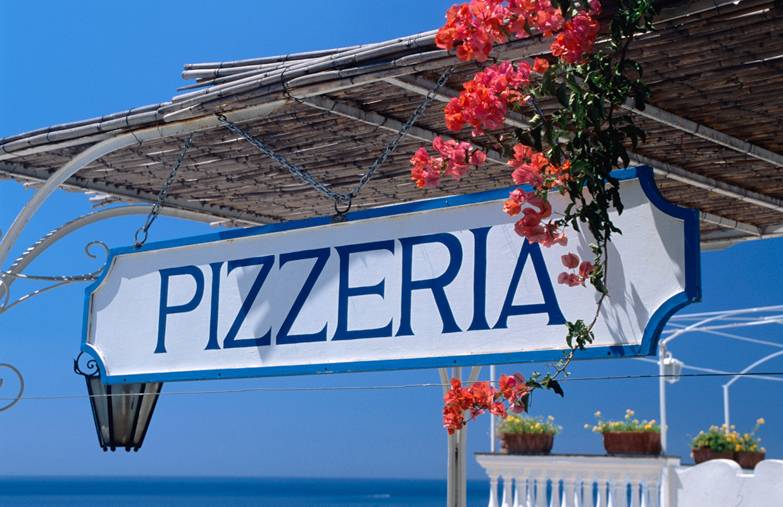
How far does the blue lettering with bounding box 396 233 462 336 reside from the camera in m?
2.83

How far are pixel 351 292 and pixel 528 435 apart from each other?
18.2 ft

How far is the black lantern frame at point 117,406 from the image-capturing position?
3.93 metres

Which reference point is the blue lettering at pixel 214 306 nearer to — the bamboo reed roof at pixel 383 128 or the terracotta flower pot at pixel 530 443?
the bamboo reed roof at pixel 383 128

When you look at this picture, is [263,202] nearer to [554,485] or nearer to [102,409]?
[102,409]

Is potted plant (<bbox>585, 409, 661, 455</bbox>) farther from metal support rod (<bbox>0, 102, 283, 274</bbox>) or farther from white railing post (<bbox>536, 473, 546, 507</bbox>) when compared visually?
metal support rod (<bbox>0, 102, 283, 274</bbox>)

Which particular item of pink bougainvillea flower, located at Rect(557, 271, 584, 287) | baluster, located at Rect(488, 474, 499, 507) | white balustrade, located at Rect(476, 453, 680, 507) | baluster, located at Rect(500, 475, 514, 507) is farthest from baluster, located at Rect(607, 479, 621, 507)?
pink bougainvillea flower, located at Rect(557, 271, 584, 287)

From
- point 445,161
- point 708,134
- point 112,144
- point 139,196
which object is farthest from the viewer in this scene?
point 139,196

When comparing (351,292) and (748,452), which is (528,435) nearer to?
(748,452)

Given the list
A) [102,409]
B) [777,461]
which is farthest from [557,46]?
[777,461]

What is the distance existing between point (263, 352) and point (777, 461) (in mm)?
5405

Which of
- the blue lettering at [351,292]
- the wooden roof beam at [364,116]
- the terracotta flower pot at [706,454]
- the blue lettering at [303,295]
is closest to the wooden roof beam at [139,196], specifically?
the wooden roof beam at [364,116]

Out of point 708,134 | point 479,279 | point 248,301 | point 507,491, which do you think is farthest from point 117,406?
point 507,491

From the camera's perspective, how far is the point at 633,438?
26.1 ft

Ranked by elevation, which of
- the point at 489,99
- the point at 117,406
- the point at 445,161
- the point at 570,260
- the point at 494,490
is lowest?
the point at 494,490
